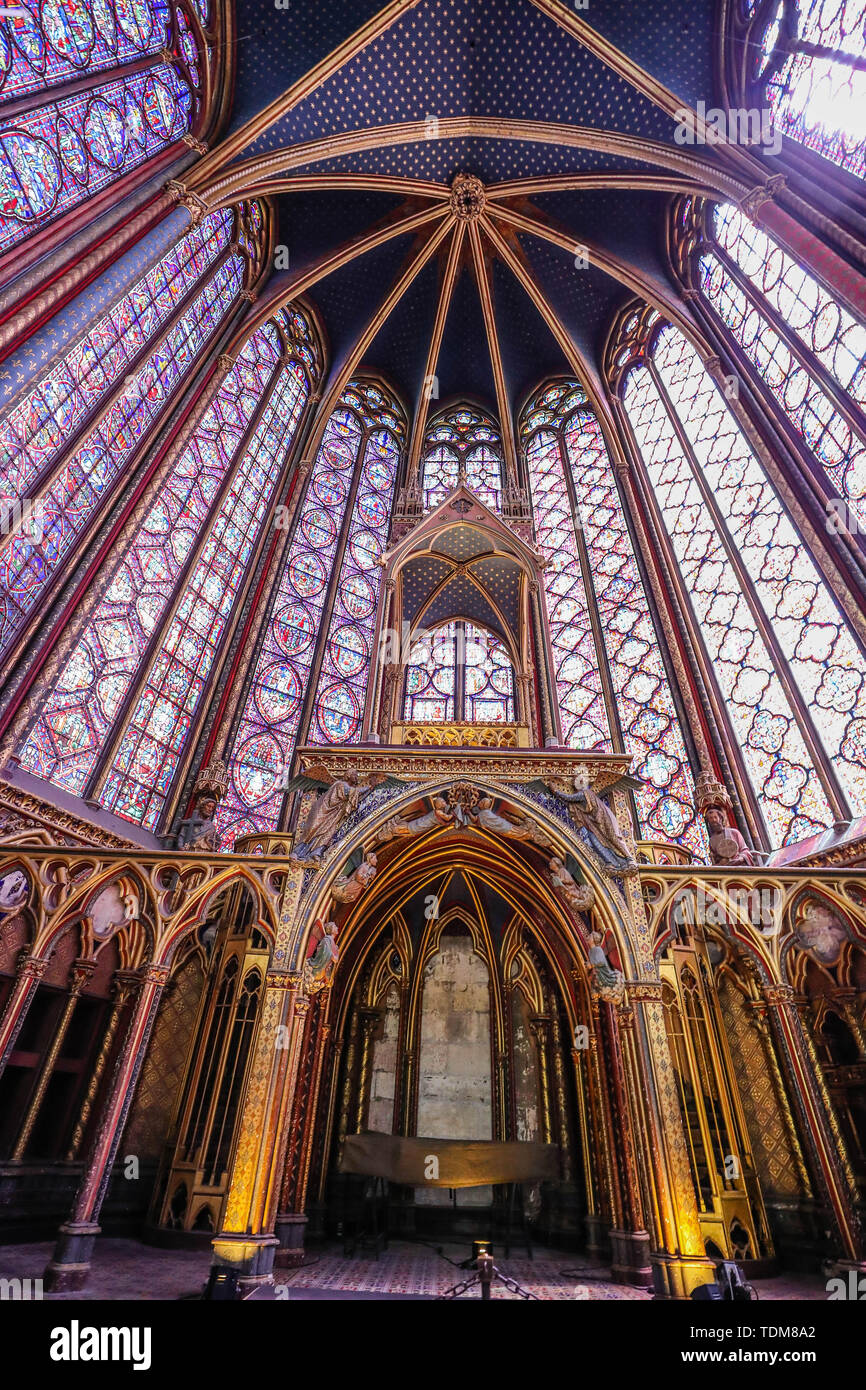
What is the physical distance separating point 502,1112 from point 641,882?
4791 mm

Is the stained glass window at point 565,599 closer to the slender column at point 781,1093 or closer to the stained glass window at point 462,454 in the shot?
the stained glass window at point 462,454

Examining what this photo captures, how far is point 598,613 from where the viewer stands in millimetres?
15492

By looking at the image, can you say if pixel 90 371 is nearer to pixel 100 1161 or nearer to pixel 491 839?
pixel 491 839

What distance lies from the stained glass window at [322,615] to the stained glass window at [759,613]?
7499mm

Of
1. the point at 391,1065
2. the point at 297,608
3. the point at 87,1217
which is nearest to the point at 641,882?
the point at 391,1065

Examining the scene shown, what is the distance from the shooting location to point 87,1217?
18.7 feet

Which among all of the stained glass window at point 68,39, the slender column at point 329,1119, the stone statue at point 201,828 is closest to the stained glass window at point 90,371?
the stained glass window at point 68,39

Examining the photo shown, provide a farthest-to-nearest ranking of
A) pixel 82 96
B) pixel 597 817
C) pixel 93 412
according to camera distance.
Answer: pixel 93 412
pixel 82 96
pixel 597 817

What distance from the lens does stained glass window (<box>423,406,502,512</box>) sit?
18.9 m

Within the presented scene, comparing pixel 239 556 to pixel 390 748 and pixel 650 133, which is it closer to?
pixel 390 748

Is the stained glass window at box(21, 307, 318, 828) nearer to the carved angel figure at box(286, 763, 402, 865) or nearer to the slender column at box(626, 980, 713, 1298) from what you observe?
the carved angel figure at box(286, 763, 402, 865)

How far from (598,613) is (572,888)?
9.27m

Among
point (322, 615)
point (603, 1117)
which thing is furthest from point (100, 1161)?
point (322, 615)

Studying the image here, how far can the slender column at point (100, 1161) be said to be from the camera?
552cm
